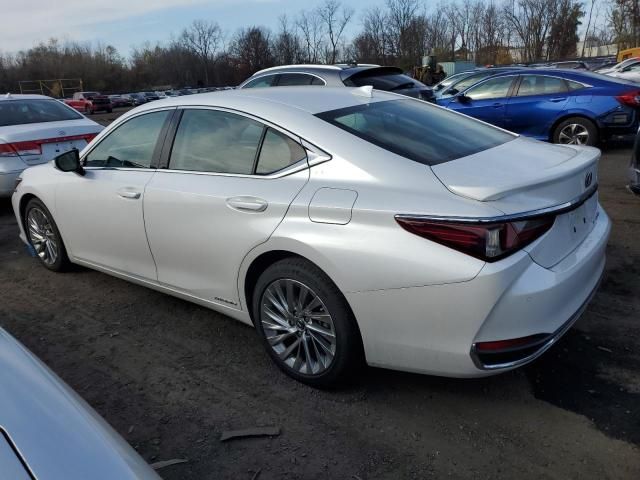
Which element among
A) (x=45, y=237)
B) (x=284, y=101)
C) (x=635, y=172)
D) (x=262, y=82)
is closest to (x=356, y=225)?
(x=284, y=101)

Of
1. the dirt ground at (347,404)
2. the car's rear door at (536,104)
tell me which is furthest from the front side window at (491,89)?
the dirt ground at (347,404)

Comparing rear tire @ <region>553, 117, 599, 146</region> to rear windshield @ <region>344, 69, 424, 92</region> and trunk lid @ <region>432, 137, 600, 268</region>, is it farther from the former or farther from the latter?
trunk lid @ <region>432, 137, 600, 268</region>

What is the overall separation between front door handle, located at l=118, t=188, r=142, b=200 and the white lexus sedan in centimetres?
1

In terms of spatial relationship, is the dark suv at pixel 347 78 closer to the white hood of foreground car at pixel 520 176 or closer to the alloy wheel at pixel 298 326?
the white hood of foreground car at pixel 520 176

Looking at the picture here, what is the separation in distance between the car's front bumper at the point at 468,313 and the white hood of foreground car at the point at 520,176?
278 mm

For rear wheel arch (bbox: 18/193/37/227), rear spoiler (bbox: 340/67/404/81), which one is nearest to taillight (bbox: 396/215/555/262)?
rear wheel arch (bbox: 18/193/37/227)

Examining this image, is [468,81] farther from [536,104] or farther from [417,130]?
[417,130]

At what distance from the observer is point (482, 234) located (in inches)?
91.7

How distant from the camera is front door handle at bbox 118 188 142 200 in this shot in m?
3.68

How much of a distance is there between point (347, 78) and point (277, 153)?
574 centimetres

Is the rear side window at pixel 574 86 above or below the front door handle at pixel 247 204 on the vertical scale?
below

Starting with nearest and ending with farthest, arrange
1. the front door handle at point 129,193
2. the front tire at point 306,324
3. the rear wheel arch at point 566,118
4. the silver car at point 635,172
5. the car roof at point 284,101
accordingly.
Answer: the front tire at point 306,324 < the car roof at point 284,101 < the front door handle at point 129,193 < the silver car at point 635,172 < the rear wheel arch at point 566,118

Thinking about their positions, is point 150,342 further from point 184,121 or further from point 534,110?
point 534,110

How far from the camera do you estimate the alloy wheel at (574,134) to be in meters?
9.04
